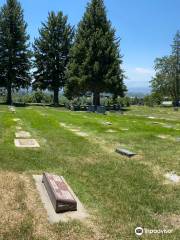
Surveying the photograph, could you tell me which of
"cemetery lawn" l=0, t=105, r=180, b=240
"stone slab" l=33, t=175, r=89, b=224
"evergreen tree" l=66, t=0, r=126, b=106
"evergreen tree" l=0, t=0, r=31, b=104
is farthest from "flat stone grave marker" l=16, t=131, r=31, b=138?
"evergreen tree" l=0, t=0, r=31, b=104

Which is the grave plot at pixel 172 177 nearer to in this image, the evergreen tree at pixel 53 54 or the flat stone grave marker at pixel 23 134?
the flat stone grave marker at pixel 23 134

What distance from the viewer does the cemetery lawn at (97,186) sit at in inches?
Result: 212

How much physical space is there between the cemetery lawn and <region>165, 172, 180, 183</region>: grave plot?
0.13m

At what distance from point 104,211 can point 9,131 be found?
9632mm

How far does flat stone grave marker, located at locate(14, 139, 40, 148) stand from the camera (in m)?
11.7

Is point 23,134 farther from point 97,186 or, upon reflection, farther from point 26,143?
point 97,186

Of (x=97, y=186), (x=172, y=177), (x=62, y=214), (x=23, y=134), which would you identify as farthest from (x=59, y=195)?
(x=23, y=134)

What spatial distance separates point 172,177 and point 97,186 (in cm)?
176

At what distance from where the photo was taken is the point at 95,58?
146 ft

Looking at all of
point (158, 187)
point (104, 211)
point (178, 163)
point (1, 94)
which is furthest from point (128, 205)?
point (1, 94)

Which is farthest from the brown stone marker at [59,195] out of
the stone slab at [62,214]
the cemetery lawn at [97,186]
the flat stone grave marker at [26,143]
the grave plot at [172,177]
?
the flat stone grave marker at [26,143]

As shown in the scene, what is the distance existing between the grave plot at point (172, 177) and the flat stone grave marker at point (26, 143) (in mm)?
4564

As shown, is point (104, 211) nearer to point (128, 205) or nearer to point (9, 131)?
point (128, 205)

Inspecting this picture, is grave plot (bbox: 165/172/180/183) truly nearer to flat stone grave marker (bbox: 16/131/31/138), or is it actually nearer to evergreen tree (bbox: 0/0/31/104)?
flat stone grave marker (bbox: 16/131/31/138)
